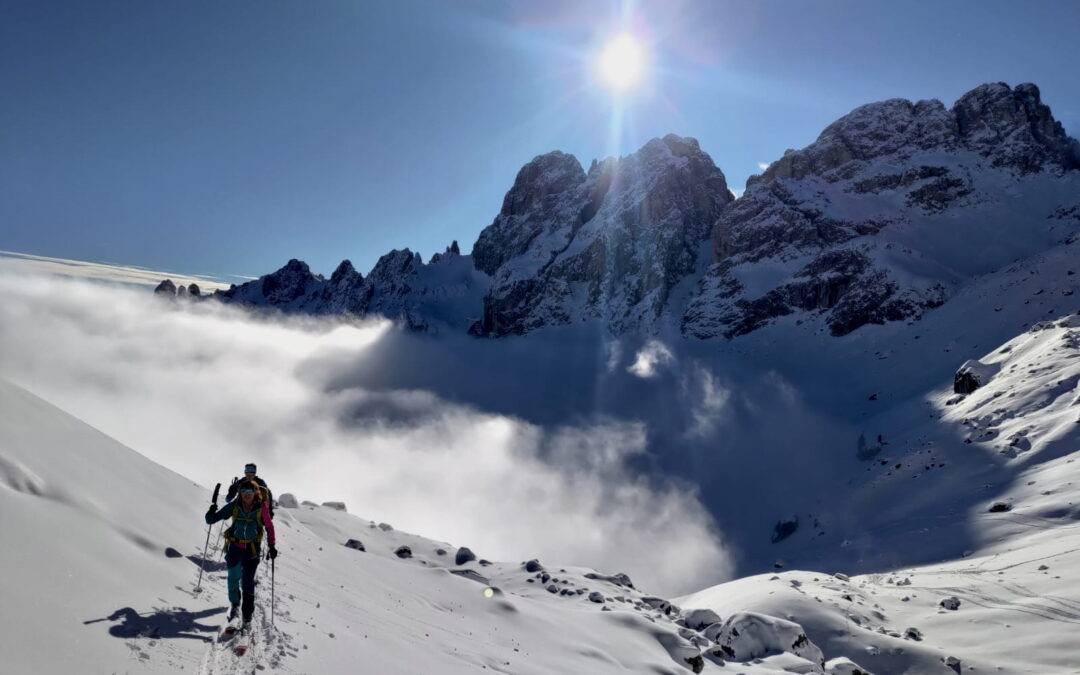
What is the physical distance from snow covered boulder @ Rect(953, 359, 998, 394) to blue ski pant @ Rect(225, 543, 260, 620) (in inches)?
3572

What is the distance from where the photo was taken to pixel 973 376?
7594cm

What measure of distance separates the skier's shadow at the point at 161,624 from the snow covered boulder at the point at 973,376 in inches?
3614

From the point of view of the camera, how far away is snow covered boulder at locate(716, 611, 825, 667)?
2628 cm

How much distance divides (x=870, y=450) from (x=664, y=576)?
37.8 metres

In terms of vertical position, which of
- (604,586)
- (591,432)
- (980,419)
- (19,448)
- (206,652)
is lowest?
(206,652)

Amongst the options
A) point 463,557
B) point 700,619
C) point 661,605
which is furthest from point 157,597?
point 463,557

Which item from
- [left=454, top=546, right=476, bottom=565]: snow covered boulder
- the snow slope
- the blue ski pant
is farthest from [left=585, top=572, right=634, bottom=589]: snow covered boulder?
the blue ski pant

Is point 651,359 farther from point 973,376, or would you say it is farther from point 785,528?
point 973,376

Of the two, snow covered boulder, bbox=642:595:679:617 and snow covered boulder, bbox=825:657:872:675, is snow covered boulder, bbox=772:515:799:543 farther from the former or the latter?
snow covered boulder, bbox=825:657:872:675

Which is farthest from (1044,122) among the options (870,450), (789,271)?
(870,450)

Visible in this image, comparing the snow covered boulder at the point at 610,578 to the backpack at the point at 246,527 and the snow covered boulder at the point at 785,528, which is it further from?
the snow covered boulder at the point at 785,528

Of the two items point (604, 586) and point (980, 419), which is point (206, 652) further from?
point (980, 419)

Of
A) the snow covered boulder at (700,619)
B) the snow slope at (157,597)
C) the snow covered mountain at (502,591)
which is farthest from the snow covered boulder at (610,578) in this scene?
the snow slope at (157,597)

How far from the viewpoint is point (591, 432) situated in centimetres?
15075
